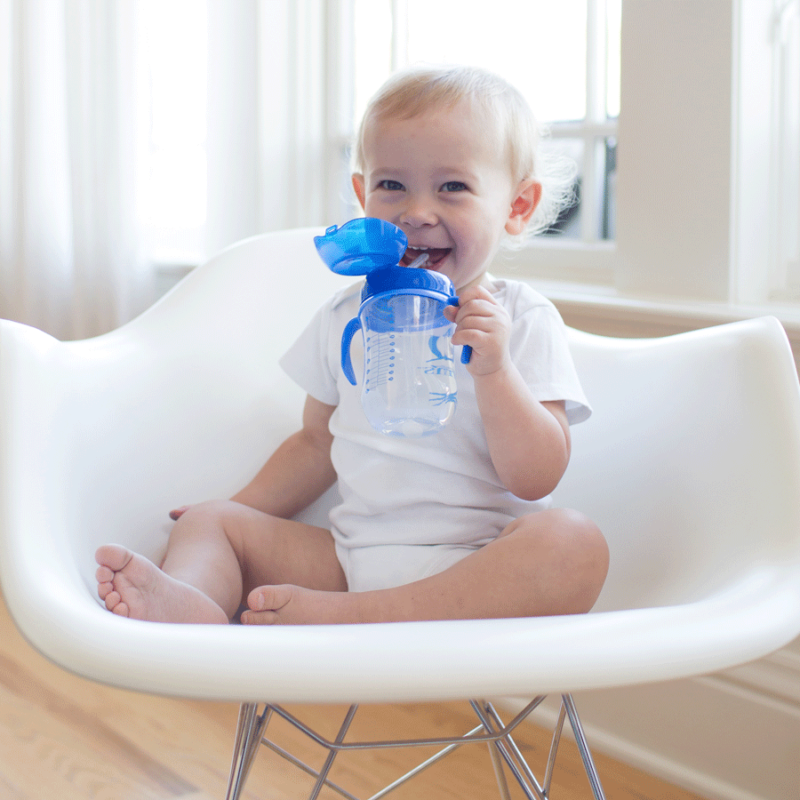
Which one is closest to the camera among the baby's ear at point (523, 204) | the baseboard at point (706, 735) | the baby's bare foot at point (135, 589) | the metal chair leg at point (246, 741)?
the baby's bare foot at point (135, 589)

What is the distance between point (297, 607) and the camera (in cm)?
72

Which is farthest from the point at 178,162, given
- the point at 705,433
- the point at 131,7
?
the point at 705,433

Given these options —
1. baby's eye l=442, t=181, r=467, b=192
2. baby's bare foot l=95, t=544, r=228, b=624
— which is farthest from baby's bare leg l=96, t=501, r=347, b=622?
baby's eye l=442, t=181, r=467, b=192

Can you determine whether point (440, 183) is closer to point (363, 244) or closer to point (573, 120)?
point (363, 244)

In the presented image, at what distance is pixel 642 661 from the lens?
0.47m

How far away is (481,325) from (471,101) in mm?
253

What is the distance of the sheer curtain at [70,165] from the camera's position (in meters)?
1.97

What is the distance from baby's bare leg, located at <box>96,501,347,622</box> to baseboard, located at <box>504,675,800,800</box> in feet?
1.61

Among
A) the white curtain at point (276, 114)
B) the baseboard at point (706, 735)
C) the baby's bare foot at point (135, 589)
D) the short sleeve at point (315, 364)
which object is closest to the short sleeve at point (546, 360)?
the short sleeve at point (315, 364)

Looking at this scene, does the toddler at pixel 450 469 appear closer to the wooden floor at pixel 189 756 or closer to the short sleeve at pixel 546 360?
the short sleeve at pixel 546 360

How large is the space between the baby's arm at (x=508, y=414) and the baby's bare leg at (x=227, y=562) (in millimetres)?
215

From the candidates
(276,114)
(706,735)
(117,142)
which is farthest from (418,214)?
(117,142)

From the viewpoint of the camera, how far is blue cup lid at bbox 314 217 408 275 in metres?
0.70

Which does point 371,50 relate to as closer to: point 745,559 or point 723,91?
point 723,91
